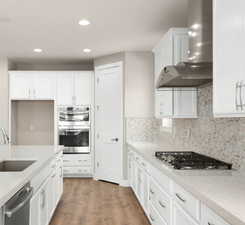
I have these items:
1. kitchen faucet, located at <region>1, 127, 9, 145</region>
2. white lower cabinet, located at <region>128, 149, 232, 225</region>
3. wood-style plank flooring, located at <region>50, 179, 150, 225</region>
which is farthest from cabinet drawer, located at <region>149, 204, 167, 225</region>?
kitchen faucet, located at <region>1, 127, 9, 145</region>

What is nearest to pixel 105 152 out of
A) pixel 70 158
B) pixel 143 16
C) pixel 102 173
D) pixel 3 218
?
pixel 102 173

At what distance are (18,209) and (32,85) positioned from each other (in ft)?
17.4

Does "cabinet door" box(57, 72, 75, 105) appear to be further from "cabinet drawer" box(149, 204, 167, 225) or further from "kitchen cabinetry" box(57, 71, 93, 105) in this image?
"cabinet drawer" box(149, 204, 167, 225)

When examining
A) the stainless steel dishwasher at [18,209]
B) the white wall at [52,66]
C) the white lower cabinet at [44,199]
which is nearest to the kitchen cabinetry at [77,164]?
the white wall at [52,66]

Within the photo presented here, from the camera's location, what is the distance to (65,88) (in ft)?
22.8

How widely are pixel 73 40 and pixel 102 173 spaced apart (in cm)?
279

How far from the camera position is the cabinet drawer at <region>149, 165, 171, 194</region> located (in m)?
2.68

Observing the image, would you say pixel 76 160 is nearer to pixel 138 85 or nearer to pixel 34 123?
pixel 34 123

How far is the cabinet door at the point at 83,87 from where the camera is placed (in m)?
6.90

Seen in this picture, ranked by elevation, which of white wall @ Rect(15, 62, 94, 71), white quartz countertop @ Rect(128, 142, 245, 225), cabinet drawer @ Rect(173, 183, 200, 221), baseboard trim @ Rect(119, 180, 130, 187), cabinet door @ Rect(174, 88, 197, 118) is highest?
white wall @ Rect(15, 62, 94, 71)

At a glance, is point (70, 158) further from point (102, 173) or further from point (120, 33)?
point (120, 33)

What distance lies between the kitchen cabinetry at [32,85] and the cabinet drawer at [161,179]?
409 cm

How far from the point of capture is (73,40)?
526 cm

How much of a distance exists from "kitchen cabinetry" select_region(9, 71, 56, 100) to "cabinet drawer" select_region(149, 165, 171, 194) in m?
4.09
